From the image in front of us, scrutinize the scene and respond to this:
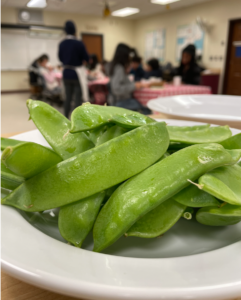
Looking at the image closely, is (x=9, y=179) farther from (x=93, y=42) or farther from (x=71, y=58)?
(x=93, y=42)

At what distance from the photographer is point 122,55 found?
101 inches

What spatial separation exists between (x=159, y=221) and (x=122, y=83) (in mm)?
2411

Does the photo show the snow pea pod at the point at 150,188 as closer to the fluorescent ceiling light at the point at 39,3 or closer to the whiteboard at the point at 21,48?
the fluorescent ceiling light at the point at 39,3

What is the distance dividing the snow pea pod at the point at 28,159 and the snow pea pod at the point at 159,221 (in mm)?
154

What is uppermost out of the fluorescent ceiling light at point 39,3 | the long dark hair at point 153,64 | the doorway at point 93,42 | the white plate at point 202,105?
the doorway at point 93,42

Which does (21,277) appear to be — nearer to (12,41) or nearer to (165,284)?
(165,284)

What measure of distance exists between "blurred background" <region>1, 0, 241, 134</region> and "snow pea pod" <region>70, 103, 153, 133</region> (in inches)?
108

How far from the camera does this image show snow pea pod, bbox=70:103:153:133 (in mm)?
384

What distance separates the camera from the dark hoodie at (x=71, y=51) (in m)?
2.79

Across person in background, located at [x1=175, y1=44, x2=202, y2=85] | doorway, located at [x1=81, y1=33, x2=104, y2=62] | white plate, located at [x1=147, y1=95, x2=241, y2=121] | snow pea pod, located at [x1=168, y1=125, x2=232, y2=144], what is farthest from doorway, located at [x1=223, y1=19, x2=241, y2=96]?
snow pea pod, located at [x1=168, y1=125, x2=232, y2=144]

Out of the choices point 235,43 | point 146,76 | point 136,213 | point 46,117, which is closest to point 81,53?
point 146,76

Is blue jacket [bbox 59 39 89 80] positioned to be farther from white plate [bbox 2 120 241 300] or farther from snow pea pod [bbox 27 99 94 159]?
white plate [bbox 2 120 241 300]

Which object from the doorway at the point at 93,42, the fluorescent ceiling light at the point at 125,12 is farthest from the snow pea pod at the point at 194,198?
the doorway at the point at 93,42

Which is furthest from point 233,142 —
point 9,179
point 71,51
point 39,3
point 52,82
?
point 52,82
